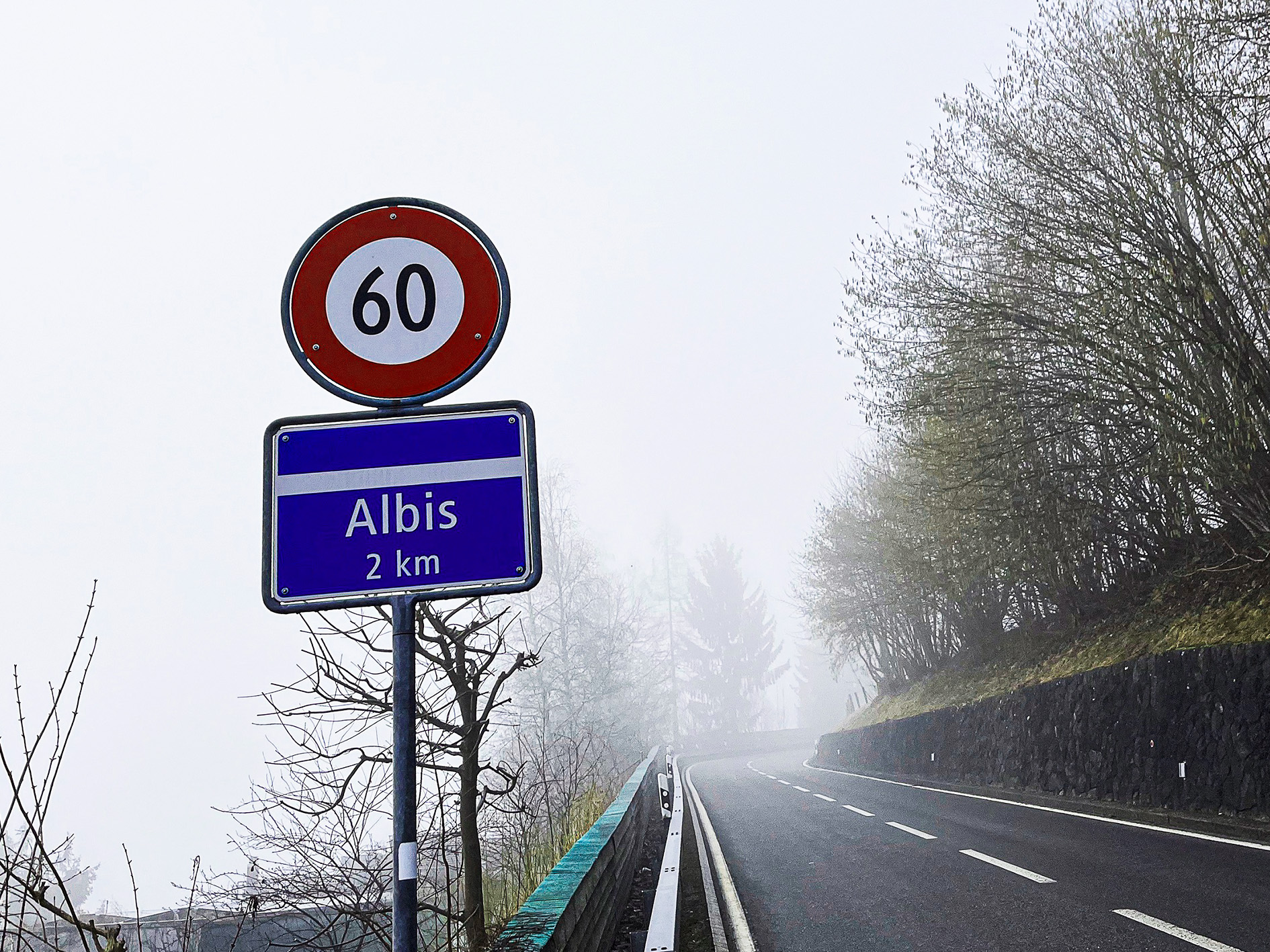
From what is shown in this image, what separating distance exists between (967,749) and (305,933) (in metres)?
14.2

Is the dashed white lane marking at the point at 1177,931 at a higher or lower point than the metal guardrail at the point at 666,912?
lower

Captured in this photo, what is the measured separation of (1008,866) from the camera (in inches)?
364

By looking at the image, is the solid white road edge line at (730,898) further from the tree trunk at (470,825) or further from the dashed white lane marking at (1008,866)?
the dashed white lane marking at (1008,866)

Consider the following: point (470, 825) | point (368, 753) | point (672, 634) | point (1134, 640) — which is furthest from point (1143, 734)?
point (672, 634)

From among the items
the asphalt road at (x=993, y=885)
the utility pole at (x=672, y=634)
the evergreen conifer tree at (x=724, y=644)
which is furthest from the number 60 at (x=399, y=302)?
the evergreen conifer tree at (x=724, y=644)

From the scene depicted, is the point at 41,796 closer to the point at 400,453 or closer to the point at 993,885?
the point at 400,453

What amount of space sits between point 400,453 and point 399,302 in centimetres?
48

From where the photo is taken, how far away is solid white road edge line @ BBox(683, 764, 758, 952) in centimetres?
714

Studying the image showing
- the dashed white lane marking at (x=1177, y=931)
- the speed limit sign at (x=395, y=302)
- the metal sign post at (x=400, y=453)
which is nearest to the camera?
the metal sign post at (x=400, y=453)

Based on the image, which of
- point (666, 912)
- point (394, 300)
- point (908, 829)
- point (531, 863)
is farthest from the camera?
point (908, 829)

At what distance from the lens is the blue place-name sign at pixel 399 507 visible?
2.37 meters

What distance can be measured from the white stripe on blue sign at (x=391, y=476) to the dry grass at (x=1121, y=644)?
1193 centimetres

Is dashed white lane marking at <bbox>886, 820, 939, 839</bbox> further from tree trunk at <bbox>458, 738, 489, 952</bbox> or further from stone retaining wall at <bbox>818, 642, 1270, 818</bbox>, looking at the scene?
tree trunk at <bbox>458, 738, 489, 952</bbox>

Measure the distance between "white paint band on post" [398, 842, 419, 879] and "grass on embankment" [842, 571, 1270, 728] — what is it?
12.2m
